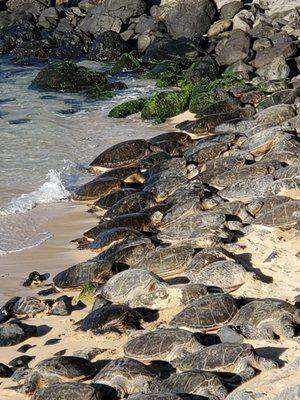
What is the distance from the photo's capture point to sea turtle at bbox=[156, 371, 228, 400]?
6.91m

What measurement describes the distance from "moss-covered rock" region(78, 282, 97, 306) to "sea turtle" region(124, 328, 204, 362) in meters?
1.92

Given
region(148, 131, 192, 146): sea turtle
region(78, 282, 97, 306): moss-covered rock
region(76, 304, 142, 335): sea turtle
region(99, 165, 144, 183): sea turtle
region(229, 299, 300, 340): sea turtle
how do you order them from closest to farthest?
region(229, 299, 300, 340): sea turtle < region(76, 304, 142, 335): sea turtle < region(78, 282, 97, 306): moss-covered rock < region(99, 165, 144, 183): sea turtle < region(148, 131, 192, 146): sea turtle

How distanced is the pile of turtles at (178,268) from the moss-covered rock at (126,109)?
368 centimetres

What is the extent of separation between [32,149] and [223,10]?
1302cm

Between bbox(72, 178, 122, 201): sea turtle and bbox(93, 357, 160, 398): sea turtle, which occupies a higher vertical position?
bbox(93, 357, 160, 398): sea turtle

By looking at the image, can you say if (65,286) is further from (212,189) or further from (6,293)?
(212,189)

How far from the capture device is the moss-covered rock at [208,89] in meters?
19.6

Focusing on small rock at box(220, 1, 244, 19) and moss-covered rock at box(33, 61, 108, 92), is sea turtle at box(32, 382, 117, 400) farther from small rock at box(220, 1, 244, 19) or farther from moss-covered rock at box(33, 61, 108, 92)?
small rock at box(220, 1, 244, 19)

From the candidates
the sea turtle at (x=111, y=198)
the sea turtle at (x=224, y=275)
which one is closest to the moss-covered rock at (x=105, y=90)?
the sea turtle at (x=111, y=198)

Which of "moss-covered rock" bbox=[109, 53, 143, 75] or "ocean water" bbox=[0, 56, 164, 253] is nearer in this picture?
"ocean water" bbox=[0, 56, 164, 253]

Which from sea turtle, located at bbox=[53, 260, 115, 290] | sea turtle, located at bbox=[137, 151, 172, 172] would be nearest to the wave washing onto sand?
sea turtle, located at bbox=[137, 151, 172, 172]

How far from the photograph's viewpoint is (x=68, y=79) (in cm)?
2383

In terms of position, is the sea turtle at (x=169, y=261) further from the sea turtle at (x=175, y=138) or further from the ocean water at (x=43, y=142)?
the sea turtle at (x=175, y=138)

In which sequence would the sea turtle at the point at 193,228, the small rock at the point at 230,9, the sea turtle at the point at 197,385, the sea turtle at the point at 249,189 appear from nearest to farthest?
the sea turtle at the point at 197,385, the sea turtle at the point at 193,228, the sea turtle at the point at 249,189, the small rock at the point at 230,9
